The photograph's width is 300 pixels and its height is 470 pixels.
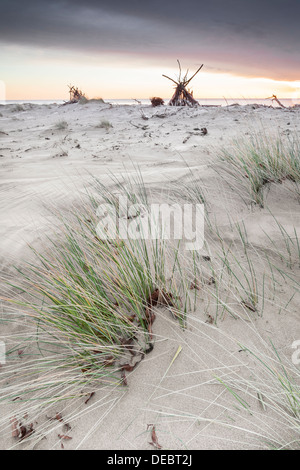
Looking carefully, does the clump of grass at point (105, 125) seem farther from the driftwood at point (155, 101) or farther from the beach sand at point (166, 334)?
the driftwood at point (155, 101)

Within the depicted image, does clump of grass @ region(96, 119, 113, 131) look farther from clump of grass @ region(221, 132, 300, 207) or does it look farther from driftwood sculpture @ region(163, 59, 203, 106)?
clump of grass @ region(221, 132, 300, 207)

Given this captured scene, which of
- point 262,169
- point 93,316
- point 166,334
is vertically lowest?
Answer: point 166,334

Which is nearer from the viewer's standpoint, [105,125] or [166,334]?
[166,334]

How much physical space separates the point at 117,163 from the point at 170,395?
11.4 ft

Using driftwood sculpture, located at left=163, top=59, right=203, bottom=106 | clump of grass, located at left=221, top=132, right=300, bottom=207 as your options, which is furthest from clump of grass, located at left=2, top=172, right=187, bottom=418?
driftwood sculpture, located at left=163, top=59, right=203, bottom=106

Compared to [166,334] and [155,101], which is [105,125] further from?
[166,334]

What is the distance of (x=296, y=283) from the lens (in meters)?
1.58

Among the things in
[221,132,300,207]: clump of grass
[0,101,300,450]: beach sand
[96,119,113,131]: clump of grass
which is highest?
[221,132,300,207]: clump of grass

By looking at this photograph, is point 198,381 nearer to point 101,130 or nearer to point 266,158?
point 266,158

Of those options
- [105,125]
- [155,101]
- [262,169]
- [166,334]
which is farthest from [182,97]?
[166,334]

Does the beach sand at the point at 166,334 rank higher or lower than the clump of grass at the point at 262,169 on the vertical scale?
lower

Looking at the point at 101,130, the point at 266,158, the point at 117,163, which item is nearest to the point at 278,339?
the point at 266,158

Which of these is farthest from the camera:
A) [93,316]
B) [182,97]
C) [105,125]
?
[182,97]

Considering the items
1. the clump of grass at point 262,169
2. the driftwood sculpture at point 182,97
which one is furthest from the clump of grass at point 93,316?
the driftwood sculpture at point 182,97
